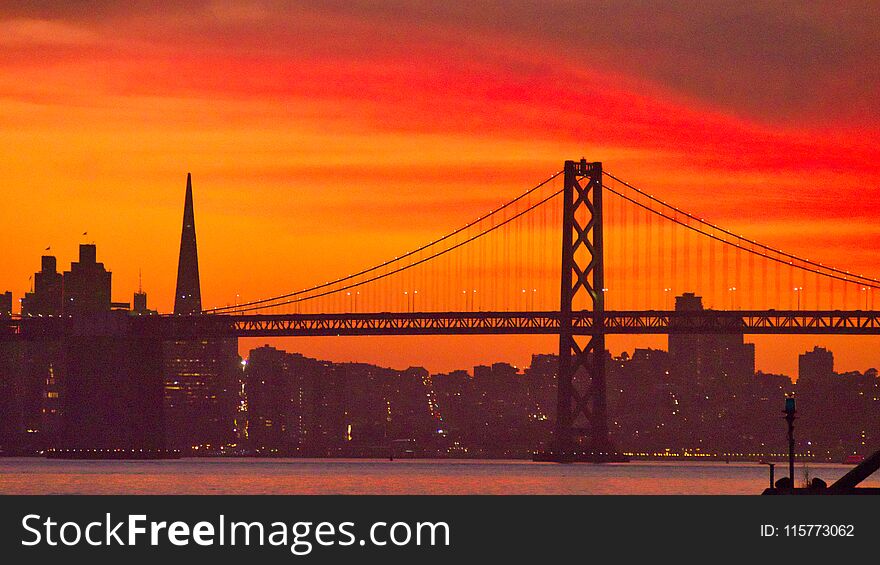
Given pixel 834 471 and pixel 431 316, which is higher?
pixel 431 316

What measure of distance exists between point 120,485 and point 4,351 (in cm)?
10033

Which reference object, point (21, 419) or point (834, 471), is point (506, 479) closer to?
point (834, 471)

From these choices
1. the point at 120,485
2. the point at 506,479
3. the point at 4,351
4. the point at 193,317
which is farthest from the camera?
the point at 4,351

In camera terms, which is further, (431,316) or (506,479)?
(431,316)

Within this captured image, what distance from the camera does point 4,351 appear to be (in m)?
178
